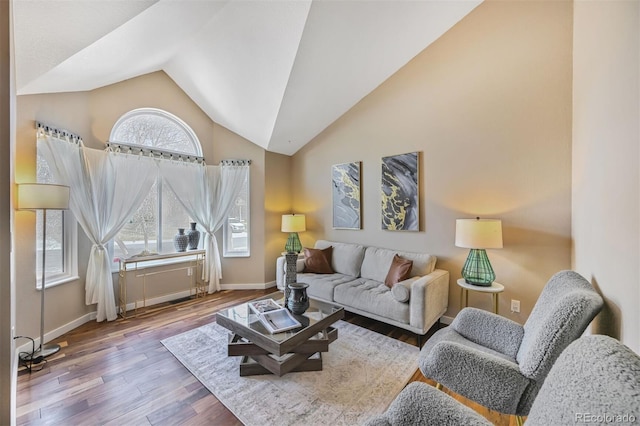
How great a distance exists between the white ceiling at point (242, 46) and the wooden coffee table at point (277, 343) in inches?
95.6

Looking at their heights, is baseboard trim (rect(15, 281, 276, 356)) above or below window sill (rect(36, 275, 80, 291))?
below

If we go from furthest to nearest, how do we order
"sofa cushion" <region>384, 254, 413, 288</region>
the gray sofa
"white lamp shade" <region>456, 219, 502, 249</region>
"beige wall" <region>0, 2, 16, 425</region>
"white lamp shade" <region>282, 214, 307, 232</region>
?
"white lamp shade" <region>282, 214, 307, 232</region> → "sofa cushion" <region>384, 254, 413, 288</region> → the gray sofa → "white lamp shade" <region>456, 219, 502, 249</region> → "beige wall" <region>0, 2, 16, 425</region>

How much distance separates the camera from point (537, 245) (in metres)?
2.46

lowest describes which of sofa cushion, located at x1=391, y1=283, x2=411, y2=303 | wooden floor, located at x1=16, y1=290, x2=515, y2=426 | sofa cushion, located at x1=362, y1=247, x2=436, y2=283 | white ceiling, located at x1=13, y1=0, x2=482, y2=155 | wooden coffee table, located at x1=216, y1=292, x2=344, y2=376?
wooden floor, located at x1=16, y1=290, x2=515, y2=426

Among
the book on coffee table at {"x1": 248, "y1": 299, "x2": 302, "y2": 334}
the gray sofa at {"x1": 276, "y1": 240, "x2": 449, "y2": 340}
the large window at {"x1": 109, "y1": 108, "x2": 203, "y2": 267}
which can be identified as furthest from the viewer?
the large window at {"x1": 109, "y1": 108, "x2": 203, "y2": 267}

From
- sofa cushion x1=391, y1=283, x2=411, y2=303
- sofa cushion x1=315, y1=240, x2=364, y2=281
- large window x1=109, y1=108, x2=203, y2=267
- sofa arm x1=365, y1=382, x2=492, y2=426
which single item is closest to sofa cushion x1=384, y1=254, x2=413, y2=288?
sofa cushion x1=391, y1=283, x2=411, y2=303

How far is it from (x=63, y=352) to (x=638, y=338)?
12.9 ft

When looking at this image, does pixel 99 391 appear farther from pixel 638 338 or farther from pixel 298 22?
pixel 298 22

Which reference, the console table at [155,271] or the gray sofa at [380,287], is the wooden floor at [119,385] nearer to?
the gray sofa at [380,287]

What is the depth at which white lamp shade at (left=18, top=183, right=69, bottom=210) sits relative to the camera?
2.12 meters

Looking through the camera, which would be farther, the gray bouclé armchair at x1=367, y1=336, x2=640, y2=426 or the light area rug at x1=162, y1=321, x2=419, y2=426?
the light area rug at x1=162, y1=321, x2=419, y2=426

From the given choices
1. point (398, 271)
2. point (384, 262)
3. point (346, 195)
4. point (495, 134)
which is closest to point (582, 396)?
point (398, 271)

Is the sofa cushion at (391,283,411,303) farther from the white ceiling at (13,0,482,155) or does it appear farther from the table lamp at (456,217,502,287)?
the white ceiling at (13,0,482,155)

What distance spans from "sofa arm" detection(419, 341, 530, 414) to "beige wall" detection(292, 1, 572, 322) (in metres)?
1.75
